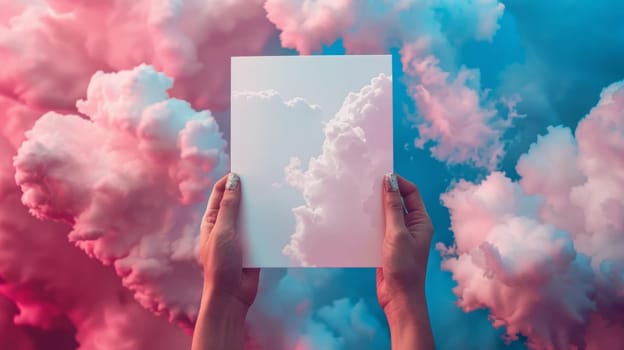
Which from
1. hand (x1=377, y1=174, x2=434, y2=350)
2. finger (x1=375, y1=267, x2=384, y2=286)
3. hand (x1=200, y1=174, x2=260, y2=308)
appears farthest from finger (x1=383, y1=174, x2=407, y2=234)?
hand (x1=200, y1=174, x2=260, y2=308)

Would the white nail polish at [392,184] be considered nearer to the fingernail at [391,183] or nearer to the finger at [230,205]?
the fingernail at [391,183]

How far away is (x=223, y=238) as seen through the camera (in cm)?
105

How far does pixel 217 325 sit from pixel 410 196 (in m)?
0.62

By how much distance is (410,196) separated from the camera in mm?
1163

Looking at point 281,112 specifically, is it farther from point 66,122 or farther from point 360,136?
point 66,122

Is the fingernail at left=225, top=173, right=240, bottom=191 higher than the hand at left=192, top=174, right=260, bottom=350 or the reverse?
higher

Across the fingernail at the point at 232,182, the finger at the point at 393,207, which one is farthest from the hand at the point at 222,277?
the finger at the point at 393,207

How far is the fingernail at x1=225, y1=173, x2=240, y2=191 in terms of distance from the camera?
1.08 metres

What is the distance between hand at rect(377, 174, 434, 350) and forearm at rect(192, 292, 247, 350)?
41 centimetres

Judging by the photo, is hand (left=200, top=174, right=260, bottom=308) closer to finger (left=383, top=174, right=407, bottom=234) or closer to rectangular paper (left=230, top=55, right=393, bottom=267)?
rectangular paper (left=230, top=55, right=393, bottom=267)

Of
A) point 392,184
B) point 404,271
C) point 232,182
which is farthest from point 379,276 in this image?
point 232,182

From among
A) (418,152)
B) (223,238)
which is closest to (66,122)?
(223,238)

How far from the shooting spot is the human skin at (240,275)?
1053 mm

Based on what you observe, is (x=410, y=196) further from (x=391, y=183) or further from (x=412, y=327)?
(x=412, y=327)
